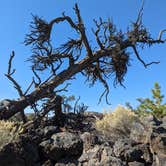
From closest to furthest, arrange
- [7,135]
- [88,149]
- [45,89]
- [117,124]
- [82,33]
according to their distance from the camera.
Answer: [88,149], [7,135], [117,124], [45,89], [82,33]

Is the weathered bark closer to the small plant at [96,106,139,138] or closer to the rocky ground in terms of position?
the rocky ground

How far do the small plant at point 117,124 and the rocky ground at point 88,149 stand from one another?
178cm

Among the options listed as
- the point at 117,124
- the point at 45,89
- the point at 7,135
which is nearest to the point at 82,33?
the point at 45,89

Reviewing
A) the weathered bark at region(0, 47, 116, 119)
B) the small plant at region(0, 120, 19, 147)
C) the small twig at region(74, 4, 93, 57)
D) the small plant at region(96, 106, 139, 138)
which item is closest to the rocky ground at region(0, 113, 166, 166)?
the small plant at region(0, 120, 19, 147)

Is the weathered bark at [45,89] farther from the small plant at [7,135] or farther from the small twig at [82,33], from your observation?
the small plant at [7,135]

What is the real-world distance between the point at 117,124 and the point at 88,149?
3.02 meters

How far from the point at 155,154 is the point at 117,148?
0.96 meters

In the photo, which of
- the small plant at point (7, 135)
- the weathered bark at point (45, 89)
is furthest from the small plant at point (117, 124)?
the small plant at point (7, 135)

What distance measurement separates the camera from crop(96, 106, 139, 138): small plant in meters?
11.8

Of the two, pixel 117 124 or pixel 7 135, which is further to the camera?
pixel 117 124

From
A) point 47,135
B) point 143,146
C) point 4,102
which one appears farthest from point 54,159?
point 4,102

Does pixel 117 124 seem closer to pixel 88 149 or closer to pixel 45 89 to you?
pixel 88 149

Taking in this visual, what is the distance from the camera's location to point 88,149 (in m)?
9.13

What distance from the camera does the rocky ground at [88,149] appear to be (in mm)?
8424
